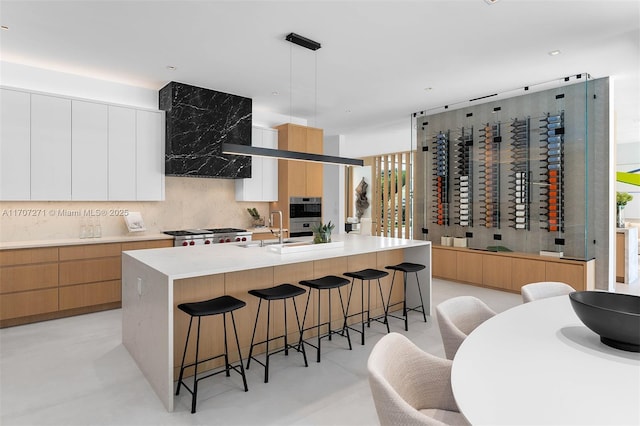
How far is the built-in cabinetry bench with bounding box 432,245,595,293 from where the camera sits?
4.87 meters

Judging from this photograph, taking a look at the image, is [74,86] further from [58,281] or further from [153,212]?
[58,281]

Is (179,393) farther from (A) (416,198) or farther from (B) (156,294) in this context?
(A) (416,198)

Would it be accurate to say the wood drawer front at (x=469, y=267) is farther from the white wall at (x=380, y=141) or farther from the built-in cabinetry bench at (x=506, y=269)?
the white wall at (x=380, y=141)

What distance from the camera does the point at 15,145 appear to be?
415 cm

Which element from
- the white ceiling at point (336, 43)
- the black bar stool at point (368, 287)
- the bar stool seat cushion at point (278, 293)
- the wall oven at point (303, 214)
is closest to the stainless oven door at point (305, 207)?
the wall oven at point (303, 214)

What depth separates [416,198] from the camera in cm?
688

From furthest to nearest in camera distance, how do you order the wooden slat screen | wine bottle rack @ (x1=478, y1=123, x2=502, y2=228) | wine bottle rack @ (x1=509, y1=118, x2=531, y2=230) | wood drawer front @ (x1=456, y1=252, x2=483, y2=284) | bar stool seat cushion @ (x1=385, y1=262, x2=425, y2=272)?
the wooden slat screen
wood drawer front @ (x1=456, y1=252, x2=483, y2=284)
wine bottle rack @ (x1=478, y1=123, x2=502, y2=228)
wine bottle rack @ (x1=509, y1=118, x2=531, y2=230)
bar stool seat cushion @ (x1=385, y1=262, x2=425, y2=272)

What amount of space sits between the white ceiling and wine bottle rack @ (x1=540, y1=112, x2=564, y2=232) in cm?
69

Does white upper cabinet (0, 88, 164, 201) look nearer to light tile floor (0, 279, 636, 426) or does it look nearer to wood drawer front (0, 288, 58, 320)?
wood drawer front (0, 288, 58, 320)

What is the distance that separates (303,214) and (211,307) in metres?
4.10

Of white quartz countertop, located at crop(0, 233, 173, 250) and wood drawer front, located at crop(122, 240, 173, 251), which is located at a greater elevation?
white quartz countertop, located at crop(0, 233, 173, 250)

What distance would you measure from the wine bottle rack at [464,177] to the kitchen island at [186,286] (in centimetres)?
274

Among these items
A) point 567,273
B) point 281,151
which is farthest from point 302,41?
point 567,273

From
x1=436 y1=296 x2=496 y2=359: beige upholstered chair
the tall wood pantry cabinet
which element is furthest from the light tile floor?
the tall wood pantry cabinet
